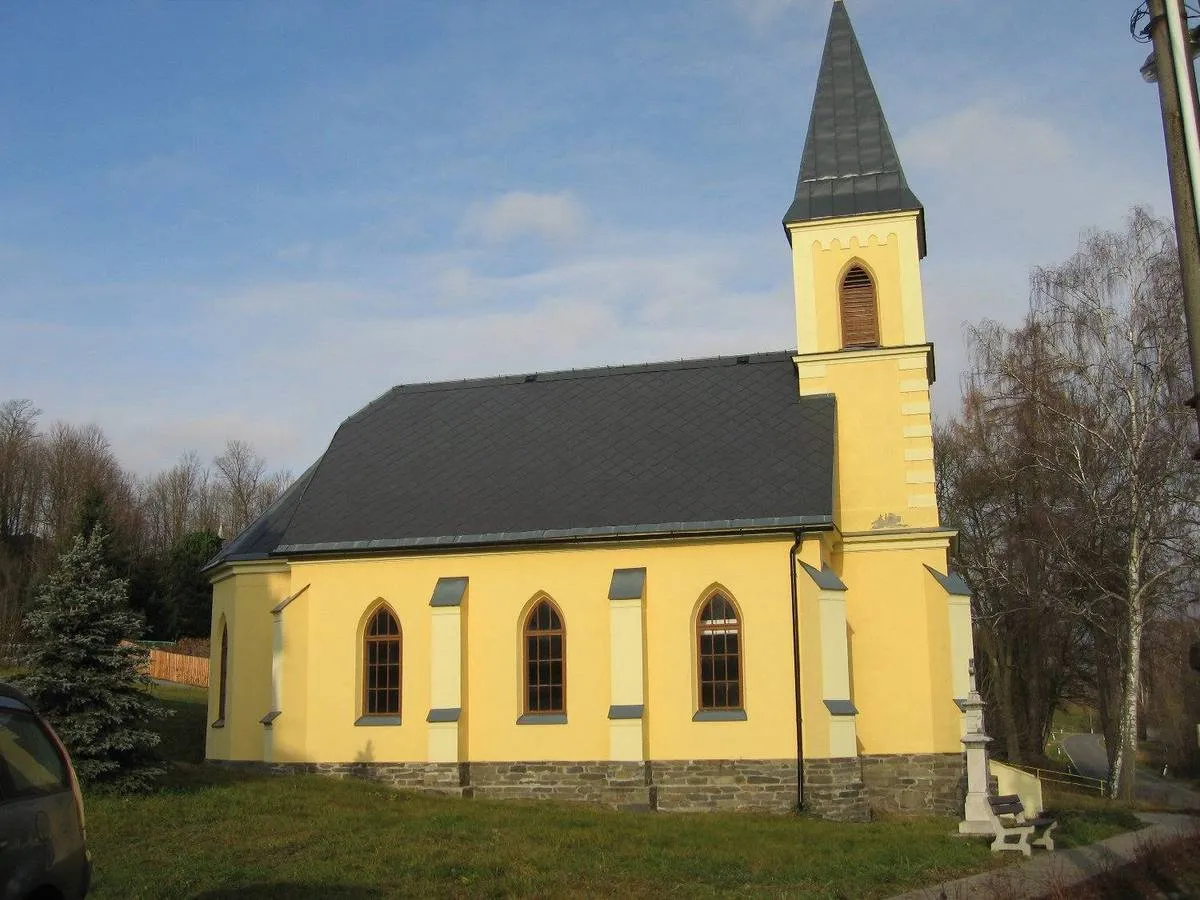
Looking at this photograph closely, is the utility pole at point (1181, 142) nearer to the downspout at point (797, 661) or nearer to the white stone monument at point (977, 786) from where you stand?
the white stone monument at point (977, 786)

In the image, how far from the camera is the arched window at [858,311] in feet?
77.2

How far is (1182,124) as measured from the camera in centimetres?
841

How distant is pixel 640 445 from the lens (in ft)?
77.9

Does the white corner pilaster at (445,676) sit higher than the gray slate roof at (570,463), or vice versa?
the gray slate roof at (570,463)

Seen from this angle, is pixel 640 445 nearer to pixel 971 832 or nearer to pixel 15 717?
pixel 971 832

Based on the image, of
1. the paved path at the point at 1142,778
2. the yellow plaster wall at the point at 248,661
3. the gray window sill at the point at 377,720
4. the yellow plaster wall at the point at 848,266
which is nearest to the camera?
the gray window sill at the point at 377,720

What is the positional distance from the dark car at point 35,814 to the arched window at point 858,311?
18.9m

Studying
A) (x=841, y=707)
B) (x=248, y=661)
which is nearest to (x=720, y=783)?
(x=841, y=707)

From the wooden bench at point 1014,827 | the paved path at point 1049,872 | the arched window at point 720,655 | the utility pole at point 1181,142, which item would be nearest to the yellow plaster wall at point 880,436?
the arched window at point 720,655

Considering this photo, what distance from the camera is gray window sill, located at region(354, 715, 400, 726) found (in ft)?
72.4

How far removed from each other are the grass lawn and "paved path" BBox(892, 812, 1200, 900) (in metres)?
0.46

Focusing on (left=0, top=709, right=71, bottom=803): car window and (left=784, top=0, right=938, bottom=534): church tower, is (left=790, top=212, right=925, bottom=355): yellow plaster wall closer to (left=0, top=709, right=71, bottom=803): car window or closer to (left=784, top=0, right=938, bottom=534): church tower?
(left=784, top=0, right=938, bottom=534): church tower

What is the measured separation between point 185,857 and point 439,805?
234 inches

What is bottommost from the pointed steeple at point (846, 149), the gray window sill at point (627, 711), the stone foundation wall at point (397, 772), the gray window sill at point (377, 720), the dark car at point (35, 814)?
the stone foundation wall at point (397, 772)
